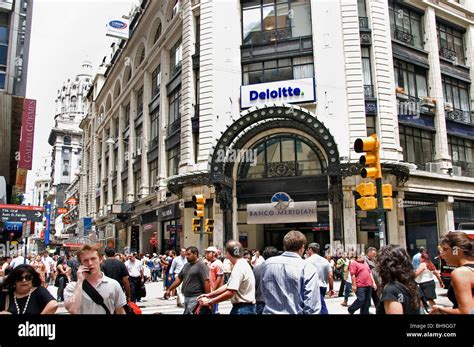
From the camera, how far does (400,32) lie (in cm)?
2567

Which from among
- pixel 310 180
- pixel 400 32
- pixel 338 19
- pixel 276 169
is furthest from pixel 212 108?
pixel 400 32

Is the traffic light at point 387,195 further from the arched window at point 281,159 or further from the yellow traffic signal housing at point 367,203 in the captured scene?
the arched window at point 281,159

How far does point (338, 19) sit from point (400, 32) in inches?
193

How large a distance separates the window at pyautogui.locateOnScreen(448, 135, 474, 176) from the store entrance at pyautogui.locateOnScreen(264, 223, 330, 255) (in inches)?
424

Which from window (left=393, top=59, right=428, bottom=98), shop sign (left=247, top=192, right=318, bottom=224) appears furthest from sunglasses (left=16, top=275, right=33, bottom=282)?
window (left=393, top=59, right=428, bottom=98)

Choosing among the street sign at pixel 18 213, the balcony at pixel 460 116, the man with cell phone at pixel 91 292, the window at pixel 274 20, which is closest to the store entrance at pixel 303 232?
the window at pixel 274 20

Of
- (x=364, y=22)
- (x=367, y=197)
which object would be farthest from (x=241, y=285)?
(x=364, y=22)

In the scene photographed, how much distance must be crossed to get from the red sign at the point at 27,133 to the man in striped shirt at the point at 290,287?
10.3 feet

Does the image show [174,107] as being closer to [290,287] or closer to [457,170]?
[457,170]

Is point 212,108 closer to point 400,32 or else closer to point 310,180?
point 310,180

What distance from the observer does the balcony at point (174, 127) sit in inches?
1086

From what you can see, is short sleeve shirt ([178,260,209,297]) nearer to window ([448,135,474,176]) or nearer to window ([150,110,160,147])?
window ([448,135,474,176])

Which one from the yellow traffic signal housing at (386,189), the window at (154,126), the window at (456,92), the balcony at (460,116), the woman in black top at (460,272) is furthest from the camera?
the window at (154,126)

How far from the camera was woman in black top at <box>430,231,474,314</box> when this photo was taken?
119 inches
